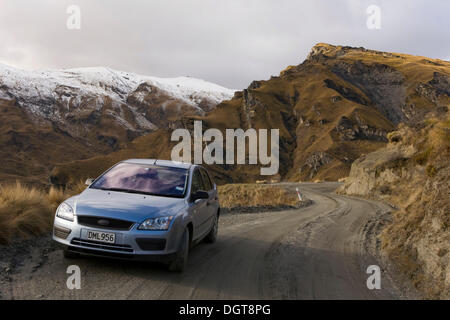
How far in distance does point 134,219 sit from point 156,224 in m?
0.31

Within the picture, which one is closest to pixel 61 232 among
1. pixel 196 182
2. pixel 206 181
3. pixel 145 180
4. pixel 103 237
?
pixel 103 237

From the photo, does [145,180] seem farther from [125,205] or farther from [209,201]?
[209,201]

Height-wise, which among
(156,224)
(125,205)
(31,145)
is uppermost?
(125,205)

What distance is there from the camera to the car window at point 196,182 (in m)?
6.76

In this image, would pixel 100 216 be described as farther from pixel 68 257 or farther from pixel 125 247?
pixel 68 257

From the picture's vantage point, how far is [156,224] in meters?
5.22

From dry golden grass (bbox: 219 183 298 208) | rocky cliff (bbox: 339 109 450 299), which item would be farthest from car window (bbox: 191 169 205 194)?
dry golden grass (bbox: 219 183 298 208)

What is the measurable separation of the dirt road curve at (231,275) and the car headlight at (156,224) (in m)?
0.73

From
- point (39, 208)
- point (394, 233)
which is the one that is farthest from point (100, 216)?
point (394, 233)

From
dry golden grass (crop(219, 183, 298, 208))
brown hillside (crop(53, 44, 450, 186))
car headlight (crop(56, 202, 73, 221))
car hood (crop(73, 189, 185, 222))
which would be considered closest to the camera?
car hood (crop(73, 189, 185, 222))

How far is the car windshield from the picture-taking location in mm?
6223

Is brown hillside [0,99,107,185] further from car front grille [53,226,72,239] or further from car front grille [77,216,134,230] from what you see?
car front grille [77,216,134,230]

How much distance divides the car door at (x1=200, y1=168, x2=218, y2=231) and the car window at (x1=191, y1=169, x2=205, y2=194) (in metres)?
0.26

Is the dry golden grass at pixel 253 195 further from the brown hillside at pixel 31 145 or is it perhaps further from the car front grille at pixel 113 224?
the brown hillside at pixel 31 145
